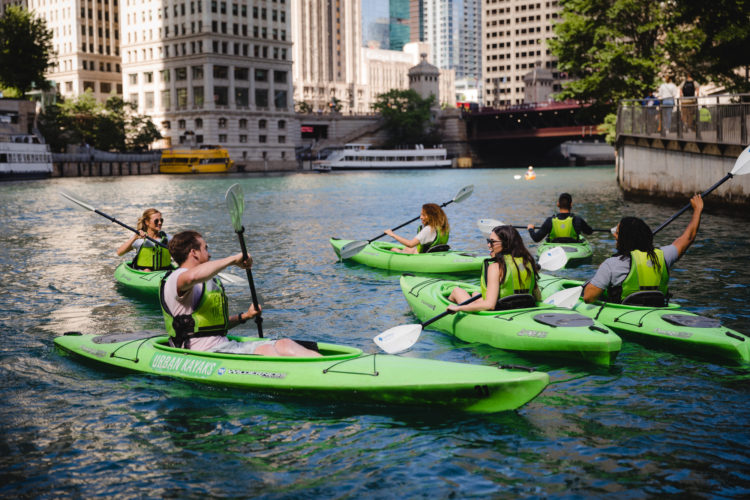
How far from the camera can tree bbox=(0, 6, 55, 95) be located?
68.8m

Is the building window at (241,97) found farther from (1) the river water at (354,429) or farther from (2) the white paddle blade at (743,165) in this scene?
(2) the white paddle blade at (743,165)

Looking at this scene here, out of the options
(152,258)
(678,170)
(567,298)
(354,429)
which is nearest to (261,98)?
(678,170)

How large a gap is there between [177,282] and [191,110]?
97.7 m

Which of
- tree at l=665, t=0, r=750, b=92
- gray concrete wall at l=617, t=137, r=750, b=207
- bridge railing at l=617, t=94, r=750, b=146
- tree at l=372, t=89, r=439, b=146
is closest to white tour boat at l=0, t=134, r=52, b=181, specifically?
gray concrete wall at l=617, t=137, r=750, b=207

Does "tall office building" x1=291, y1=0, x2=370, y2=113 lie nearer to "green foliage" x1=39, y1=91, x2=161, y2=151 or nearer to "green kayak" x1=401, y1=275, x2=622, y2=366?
"green foliage" x1=39, y1=91, x2=161, y2=151

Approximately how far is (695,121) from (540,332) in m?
20.2

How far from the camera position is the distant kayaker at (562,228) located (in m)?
15.4

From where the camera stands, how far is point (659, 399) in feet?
26.0

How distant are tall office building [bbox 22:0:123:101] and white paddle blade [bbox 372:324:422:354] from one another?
116m

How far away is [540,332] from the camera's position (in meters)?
9.02

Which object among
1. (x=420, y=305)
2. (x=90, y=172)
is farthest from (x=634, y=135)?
(x=90, y=172)

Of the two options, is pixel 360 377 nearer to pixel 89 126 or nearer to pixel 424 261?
pixel 424 261

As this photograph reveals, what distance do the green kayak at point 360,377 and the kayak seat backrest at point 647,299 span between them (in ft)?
9.68

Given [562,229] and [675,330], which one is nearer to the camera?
[675,330]
